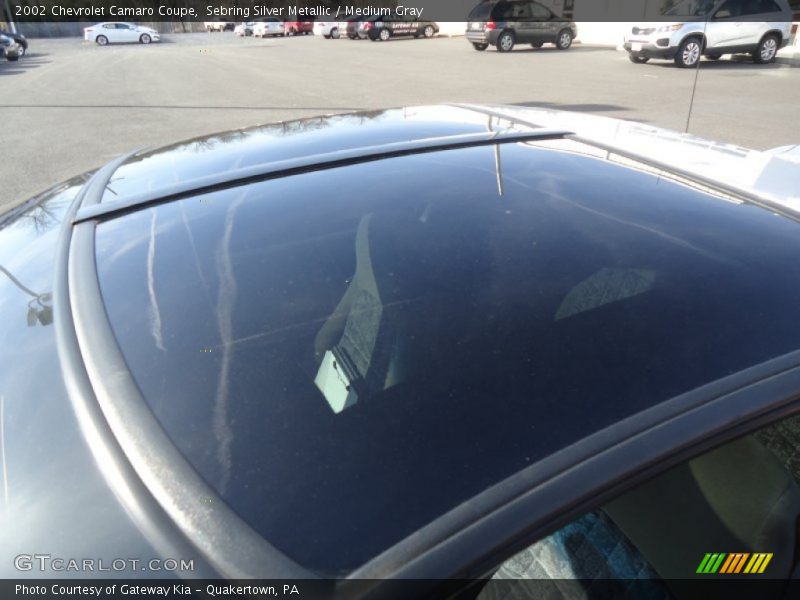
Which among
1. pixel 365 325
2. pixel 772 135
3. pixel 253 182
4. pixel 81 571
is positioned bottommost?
pixel 772 135

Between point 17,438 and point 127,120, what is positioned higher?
Answer: point 17,438

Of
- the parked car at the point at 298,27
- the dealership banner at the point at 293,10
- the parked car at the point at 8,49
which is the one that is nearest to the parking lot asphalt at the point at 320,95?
the parked car at the point at 8,49

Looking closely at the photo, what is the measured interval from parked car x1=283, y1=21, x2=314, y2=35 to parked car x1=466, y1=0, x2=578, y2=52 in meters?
27.0

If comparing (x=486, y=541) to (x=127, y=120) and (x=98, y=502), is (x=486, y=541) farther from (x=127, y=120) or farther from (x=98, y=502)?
(x=127, y=120)

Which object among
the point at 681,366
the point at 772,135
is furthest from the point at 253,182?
the point at 772,135

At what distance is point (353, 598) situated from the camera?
2.47 ft

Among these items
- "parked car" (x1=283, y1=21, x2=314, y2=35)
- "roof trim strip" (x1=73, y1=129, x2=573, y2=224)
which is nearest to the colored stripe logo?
"roof trim strip" (x1=73, y1=129, x2=573, y2=224)

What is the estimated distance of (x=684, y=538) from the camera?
4.00 ft

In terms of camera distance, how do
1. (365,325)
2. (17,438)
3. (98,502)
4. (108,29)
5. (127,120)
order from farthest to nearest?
(108,29), (127,120), (365,325), (17,438), (98,502)

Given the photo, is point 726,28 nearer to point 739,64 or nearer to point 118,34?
point 739,64

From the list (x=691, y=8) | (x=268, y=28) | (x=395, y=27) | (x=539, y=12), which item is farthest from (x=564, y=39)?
(x=268, y=28)

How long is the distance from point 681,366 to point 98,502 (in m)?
0.99

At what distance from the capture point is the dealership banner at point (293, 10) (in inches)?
1069

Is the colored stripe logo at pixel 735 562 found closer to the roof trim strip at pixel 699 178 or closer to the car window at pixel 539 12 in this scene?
the roof trim strip at pixel 699 178
